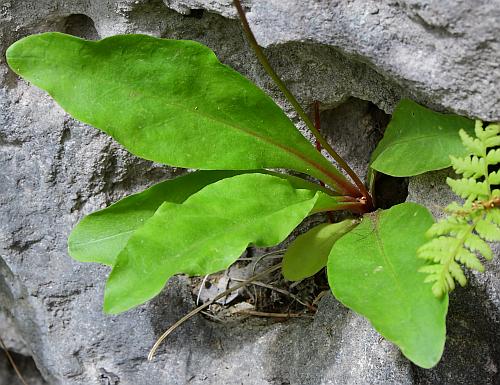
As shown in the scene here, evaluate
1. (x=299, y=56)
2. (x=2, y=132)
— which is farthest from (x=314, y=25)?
(x=2, y=132)

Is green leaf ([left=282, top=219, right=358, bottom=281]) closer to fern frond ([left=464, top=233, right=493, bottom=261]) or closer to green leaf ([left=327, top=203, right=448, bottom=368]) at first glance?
green leaf ([left=327, top=203, right=448, bottom=368])

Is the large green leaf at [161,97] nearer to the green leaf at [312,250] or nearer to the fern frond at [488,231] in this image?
the green leaf at [312,250]

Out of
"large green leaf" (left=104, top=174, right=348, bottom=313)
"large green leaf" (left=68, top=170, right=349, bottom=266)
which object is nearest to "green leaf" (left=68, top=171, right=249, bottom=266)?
"large green leaf" (left=68, top=170, right=349, bottom=266)

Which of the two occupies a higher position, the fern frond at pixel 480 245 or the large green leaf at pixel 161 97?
the large green leaf at pixel 161 97

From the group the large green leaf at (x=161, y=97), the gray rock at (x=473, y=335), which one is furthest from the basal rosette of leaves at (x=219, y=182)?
the gray rock at (x=473, y=335)

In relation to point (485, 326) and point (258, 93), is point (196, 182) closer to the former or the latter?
point (258, 93)
